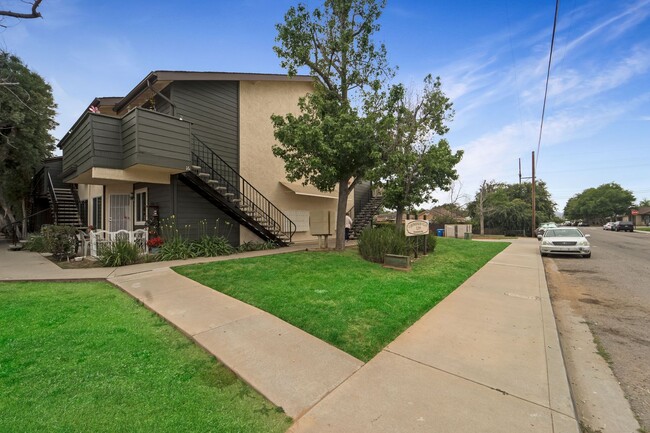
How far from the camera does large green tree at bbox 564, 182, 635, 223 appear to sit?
71.4m

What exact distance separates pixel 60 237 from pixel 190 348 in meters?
9.30

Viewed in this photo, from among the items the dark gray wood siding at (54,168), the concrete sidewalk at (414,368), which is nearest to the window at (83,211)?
the dark gray wood siding at (54,168)

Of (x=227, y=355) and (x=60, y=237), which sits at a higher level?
(x=60, y=237)

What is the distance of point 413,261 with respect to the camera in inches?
357

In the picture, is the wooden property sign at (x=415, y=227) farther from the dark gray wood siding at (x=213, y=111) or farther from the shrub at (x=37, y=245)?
the shrub at (x=37, y=245)

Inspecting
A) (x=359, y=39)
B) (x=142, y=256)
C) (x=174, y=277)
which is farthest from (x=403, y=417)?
(x=359, y=39)

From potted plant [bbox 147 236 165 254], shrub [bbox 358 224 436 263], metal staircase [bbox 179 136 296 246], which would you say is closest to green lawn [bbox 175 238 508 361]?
shrub [bbox 358 224 436 263]

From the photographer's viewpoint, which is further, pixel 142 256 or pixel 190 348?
pixel 142 256

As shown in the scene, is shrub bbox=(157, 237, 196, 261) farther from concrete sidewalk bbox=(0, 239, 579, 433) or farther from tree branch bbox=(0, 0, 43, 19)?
tree branch bbox=(0, 0, 43, 19)

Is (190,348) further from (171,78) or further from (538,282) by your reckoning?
(171,78)

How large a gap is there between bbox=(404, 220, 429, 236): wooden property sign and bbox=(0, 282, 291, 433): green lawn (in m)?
6.92

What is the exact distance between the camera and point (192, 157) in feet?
33.2

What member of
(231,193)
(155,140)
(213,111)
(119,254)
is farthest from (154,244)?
(213,111)

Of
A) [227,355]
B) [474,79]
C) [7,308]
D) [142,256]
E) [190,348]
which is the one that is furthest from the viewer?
[474,79]
